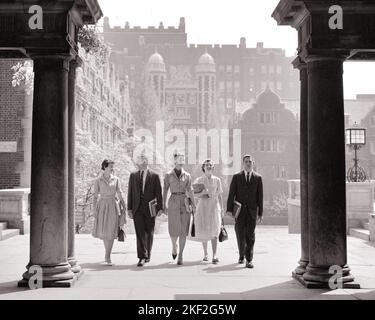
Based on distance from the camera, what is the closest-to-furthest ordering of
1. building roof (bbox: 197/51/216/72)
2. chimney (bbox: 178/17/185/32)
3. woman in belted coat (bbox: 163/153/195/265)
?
woman in belted coat (bbox: 163/153/195/265), building roof (bbox: 197/51/216/72), chimney (bbox: 178/17/185/32)

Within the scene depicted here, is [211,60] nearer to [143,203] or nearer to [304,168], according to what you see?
[143,203]

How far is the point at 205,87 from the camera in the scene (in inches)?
3716

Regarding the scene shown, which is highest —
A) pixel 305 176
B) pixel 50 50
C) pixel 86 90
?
A: pixel 86 90

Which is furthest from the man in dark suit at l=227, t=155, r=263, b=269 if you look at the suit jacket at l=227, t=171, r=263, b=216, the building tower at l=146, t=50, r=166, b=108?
the building tower at l=146, t=50, r=166, b=108

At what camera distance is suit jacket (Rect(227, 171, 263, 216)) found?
383 inches

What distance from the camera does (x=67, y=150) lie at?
7.93 meters

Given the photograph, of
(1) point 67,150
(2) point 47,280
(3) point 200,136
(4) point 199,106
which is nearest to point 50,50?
(1) point 67,150

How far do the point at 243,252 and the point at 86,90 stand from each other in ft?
69.2

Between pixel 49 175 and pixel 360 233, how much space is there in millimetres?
10300

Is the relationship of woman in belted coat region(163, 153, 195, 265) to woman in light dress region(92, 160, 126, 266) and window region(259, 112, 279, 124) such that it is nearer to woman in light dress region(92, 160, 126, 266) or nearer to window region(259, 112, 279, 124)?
woman in light dress region(92, 160, 126, 266)

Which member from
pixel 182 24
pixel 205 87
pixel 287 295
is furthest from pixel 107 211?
pixel 182 24

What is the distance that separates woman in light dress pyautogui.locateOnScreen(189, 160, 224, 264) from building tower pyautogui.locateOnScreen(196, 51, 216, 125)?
3155 inches

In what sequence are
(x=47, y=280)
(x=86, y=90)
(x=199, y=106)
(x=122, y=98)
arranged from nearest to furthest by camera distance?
(x=47, y=280) → (x=86, y=90) → (x=122, y=98) → (x=199, y=106)
